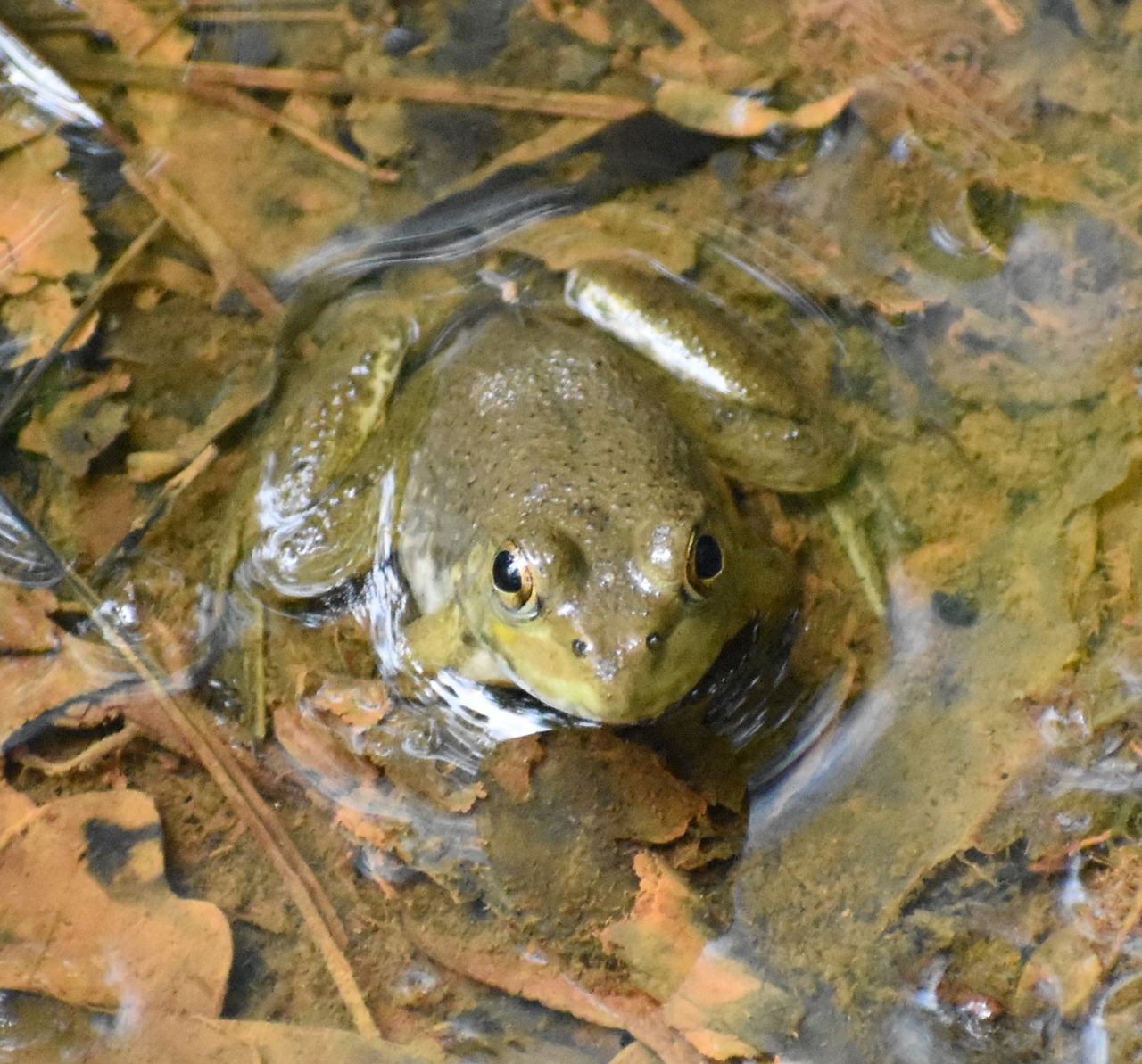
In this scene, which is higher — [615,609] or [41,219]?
[41,219]

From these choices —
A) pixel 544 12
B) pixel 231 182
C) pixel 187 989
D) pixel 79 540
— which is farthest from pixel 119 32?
pixel 187 989

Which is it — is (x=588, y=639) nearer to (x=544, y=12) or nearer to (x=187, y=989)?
(x=187, y=989)

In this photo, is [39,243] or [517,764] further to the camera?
[39,243]

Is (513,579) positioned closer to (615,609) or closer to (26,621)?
(615,609)

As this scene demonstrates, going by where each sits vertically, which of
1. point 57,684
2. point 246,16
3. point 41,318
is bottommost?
point 57,684

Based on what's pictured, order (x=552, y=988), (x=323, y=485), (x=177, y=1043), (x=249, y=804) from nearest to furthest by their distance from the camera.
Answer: (x=177, y=1043)
(x=552, y=988)
(x=249, y=804)
(x=323, y=485)

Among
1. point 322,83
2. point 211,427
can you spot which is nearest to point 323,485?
point 211,427

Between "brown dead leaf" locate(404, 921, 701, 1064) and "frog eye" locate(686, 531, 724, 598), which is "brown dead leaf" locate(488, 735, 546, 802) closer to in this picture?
"brown dead leaf" locate(404, 921, 701, 1064)
